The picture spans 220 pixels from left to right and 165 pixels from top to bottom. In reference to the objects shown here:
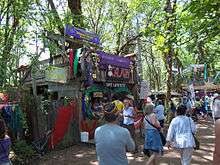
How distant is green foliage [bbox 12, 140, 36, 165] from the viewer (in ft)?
35.2

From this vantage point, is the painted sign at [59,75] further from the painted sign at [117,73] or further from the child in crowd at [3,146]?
the child in crowd at [3,146]

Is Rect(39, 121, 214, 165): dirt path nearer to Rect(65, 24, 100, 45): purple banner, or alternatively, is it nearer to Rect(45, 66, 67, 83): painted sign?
Rect(45, 66, 67, 83): painted sign

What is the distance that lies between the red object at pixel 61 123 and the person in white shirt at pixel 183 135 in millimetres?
6414

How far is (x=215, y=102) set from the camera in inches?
455

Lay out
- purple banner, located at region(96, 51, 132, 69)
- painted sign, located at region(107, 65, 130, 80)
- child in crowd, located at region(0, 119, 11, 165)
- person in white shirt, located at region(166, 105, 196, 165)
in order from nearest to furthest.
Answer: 1. child in crowd, located at region(0, 119, 11, 165)
2. person in white shirt, located at region(166, 105, 196, 165)
3. purple banner, located at region(96, 51, 132, 69)
4. painted sign, located at region(107, 65, 130, 80)

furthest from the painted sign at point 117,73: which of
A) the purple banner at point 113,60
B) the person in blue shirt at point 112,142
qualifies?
the person in blue shirt at point 112,142

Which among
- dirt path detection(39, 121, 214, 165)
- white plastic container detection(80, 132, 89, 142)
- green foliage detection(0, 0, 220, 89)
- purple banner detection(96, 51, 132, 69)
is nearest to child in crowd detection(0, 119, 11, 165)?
green foliage detection(0, 0, 220, 89)

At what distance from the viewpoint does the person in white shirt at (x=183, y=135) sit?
24.6 ft

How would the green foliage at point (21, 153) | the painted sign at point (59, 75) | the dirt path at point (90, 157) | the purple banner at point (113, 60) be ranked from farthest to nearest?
1. the purple banner at point (113, 60)
2. the painted sign at point (59, 75)
3. the dirt path at point (90, 157)
4. the green foliage at point (21, 153)

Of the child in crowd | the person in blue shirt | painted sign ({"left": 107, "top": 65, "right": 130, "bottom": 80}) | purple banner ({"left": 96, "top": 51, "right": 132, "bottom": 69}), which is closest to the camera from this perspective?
the person in blue shirt

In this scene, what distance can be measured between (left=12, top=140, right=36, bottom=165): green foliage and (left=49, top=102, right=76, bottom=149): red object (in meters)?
1.90

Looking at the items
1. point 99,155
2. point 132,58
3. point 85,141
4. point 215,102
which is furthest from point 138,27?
point 99,155

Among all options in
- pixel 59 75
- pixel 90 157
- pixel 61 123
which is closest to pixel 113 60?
pixel 59 75

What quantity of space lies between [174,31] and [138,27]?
21.9 metres
